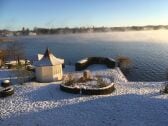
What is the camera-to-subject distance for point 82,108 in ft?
78.2

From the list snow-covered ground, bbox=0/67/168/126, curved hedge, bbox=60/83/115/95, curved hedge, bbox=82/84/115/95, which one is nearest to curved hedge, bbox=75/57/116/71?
snow-covered ground, bbox=0/67/168/126

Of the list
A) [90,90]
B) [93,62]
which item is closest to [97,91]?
[90,90]

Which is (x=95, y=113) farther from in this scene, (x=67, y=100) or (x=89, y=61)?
(x=89, y=61)

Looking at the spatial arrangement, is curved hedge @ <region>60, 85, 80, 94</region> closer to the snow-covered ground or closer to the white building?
the snow-covered ground

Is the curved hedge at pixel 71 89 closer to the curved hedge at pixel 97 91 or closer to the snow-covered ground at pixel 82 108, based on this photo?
the snow-covered ground at pixel 82 108

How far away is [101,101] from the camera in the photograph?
25.6m

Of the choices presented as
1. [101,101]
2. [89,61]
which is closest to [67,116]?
[101,101]

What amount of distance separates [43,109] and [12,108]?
2986mm

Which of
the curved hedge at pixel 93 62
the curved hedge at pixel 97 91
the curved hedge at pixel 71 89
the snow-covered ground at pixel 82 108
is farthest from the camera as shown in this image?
the curved hedge at pixel 93 62

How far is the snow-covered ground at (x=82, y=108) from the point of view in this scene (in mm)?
20891

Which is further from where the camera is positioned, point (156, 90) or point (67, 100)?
point (156, 90)

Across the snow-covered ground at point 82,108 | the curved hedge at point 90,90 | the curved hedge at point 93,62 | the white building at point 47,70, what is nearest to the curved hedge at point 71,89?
the curved hedge at point 90,90

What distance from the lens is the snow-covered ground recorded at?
20891 mm

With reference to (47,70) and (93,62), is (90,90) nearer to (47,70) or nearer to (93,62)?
(47,70)
